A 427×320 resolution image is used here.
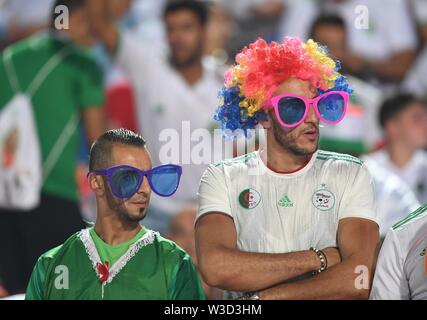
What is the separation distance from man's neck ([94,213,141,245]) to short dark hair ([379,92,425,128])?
2869 millimetres

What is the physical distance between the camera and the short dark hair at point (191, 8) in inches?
255

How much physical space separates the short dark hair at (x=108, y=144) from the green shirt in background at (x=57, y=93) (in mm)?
2087

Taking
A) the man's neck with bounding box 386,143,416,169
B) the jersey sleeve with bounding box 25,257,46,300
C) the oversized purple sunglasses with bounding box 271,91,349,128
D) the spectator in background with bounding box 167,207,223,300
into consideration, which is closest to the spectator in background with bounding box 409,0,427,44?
the man's neck with bounding box 386,143,416,169

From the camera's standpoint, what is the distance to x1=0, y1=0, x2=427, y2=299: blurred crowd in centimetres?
625

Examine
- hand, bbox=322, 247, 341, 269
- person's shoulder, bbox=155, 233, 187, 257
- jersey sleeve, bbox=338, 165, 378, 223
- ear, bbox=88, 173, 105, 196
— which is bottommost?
hand, bbox=322, 247, 341, 269

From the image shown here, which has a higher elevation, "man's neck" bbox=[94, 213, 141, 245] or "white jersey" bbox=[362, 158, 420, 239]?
"white jersey" bbox=[362, 158, 420, 239]

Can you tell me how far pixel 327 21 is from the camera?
6562mm

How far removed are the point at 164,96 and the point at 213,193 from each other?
7.68 ft

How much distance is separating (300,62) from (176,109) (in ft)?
7.17

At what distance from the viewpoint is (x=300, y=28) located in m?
6.71

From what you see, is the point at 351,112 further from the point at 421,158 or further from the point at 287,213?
the point at 287,213

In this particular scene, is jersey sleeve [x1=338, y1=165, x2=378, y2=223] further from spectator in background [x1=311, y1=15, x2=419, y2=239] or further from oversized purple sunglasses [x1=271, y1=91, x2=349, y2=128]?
spectator in background [x1=311, y1=15, x2=419, y2=239]

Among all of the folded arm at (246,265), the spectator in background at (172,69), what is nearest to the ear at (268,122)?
the folded arm at (246,265)
